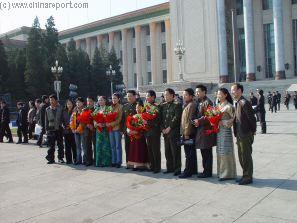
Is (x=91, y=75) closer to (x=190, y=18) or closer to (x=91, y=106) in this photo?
(x=190, y=18)

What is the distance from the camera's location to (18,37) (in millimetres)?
74250

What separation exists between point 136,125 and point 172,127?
0.87 meters

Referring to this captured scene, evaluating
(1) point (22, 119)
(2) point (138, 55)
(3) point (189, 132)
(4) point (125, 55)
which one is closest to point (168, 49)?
(2) point (138, 55)

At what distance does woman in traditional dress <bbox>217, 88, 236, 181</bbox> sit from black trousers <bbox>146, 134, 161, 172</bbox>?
4.85 feet

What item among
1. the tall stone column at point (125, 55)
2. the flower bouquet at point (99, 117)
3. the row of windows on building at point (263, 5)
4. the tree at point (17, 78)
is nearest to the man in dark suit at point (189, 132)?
the flower bouquet at point (99, 117)

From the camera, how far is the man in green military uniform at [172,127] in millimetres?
7805

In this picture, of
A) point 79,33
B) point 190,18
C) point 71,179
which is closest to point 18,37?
point 79,33

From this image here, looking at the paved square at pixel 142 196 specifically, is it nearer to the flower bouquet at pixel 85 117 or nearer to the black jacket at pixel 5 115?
the flower bouquet at pixel 85 117

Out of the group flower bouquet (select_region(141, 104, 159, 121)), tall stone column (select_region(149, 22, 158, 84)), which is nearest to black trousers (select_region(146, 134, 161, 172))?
flower bouquet (select_region(141, 104, 159, 121))

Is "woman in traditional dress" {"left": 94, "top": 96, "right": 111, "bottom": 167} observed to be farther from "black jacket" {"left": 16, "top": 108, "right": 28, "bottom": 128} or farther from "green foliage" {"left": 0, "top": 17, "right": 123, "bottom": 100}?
"green foliage" {"left": 0, "top": 17, "right": 123, "bottom": 100}

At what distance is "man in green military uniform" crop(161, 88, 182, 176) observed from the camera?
25.6 feet

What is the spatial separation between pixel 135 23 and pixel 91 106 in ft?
163

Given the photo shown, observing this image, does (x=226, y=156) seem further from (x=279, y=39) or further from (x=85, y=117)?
(x=279, y=39)

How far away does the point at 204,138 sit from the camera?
288 inches
